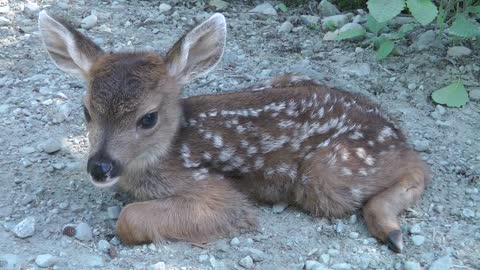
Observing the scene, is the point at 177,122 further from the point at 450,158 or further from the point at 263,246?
the point at 450,158

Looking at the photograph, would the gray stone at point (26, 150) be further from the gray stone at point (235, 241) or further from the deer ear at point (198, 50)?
the gray stone at point (235, 241)

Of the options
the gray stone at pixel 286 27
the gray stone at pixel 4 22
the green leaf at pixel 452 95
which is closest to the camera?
the green leaf at pixel 452 95

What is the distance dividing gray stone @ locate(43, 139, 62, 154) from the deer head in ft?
1.77

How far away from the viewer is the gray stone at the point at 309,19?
6.80m

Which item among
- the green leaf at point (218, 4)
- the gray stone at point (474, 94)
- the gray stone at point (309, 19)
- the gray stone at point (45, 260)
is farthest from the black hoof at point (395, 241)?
the green leaf at point (218, 4)

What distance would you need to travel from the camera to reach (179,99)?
15.0 ft

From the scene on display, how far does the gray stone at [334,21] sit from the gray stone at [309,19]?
61 millimetres

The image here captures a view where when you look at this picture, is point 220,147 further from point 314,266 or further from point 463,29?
point 463,29

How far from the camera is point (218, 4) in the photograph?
Result: 7.10 m

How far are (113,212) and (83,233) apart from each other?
0.29 meters

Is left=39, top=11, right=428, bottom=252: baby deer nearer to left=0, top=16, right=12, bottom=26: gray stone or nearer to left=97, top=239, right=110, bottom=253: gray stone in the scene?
left=97, top=239, right=110, bottom=253: gray stone

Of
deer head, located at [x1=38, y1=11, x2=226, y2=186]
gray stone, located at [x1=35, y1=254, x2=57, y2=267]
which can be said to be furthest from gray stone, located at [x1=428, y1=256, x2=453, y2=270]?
gray stone, located at [x1=35, y1=254, x2=57, y2=267]

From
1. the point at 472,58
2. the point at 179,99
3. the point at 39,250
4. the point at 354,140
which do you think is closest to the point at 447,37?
the point at 472,58

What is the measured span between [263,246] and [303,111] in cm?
82
